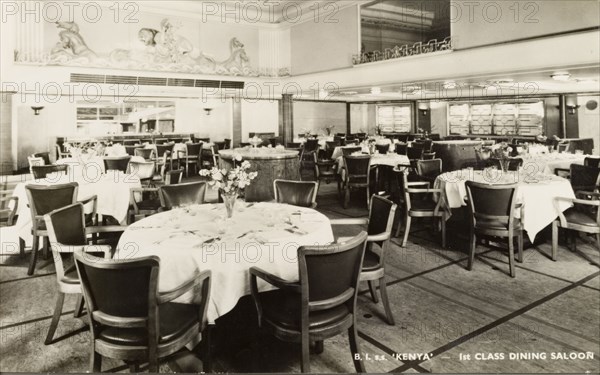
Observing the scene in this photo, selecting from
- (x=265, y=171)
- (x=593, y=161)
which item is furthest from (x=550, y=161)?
(x=265, y=171)

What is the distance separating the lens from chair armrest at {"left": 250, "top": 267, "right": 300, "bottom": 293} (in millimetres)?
A: 2109

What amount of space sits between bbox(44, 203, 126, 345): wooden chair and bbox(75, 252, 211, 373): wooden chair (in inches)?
25.0

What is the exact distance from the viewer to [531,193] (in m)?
4.45

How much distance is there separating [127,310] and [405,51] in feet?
27.1

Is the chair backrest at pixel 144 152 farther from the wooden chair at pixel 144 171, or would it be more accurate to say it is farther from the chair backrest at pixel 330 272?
the chair backrest at pixel 330 272

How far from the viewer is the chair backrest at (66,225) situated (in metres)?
2.73

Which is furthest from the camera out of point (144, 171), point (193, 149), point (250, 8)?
point (250, 8)

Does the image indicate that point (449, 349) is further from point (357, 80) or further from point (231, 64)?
point (231, 64)

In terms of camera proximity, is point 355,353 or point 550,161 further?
point 550,161

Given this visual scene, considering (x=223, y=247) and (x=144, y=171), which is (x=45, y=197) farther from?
(x=144, y=171)

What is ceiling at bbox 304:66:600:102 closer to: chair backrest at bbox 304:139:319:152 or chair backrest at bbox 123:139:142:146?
chair backrest at bbox 304:139:319:152

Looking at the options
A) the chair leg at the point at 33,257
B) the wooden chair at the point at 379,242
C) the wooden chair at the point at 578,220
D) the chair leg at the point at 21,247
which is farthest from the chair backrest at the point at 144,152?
the wooden chair at the point at 578,220

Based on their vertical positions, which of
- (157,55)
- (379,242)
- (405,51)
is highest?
(157,55)

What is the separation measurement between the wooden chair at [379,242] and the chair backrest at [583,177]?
A: 11.7ft
